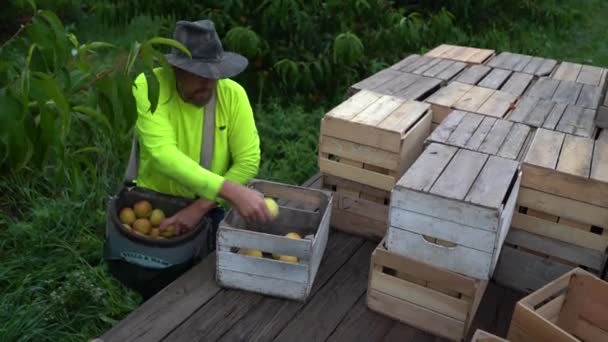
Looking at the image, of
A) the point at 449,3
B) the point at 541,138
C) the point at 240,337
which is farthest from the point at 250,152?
the point at 449,3

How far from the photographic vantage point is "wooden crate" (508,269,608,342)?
223cm

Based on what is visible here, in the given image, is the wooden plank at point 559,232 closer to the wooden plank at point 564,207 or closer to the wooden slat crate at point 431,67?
the wooden plank at point 564,207

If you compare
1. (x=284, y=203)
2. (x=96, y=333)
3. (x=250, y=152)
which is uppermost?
(x=250, y=152)

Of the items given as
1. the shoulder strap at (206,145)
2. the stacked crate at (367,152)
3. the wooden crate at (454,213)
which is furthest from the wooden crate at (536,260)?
the shoulder strap at (206,145)

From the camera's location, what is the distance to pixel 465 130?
121 inches

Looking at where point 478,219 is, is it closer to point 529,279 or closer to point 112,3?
point 529,279

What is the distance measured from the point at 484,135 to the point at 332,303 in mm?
1153

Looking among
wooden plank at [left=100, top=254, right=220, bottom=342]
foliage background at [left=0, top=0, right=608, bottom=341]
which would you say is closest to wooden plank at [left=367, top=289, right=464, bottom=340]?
wooden plank at [left=100, top=254, right=220, bottom=342]

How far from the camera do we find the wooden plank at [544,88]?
374cm

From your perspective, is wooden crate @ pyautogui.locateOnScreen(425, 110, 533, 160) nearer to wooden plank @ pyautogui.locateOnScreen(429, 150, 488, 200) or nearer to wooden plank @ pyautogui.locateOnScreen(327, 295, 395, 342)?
wooden plank @ pyautogui.locateOnScreen(429, 150, 488, 200)

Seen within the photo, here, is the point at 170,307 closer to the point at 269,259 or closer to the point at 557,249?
the point at 269,259

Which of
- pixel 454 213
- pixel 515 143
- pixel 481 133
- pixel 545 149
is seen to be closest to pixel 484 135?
pixel 481 133

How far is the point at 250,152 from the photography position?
3078mm

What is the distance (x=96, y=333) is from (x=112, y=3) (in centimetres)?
336
